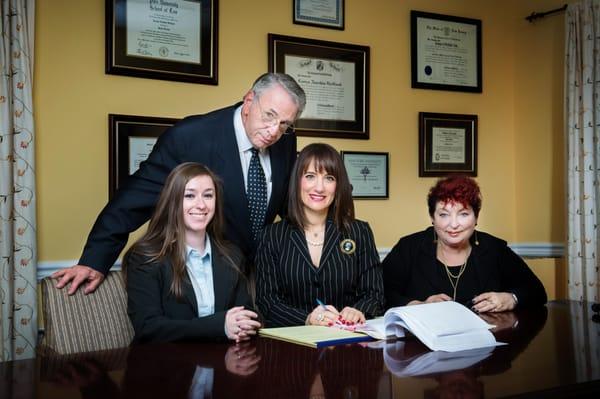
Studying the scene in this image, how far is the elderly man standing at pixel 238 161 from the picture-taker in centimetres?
247

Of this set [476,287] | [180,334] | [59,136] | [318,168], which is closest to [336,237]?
[318,168]

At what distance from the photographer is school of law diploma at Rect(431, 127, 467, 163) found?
4.30 meters

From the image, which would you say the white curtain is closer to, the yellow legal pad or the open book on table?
the open book on table

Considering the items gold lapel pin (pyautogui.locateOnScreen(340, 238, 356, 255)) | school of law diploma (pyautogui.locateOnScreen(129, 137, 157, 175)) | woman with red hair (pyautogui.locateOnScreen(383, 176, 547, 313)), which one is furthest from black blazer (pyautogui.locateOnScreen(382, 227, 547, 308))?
school of law diploma (pyautogui.locateOnScreen(129, 137, 157, 175))

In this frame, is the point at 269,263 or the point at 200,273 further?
the point at 269,263

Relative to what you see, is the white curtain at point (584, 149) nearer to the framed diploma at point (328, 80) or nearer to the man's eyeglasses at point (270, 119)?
the framed diploma at point (328, 80)

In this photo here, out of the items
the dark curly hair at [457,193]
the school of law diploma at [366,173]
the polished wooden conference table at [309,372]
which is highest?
the school of law diploma at [366,173]

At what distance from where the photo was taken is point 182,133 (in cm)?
A: 261

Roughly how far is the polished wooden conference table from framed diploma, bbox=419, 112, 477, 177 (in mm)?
2492

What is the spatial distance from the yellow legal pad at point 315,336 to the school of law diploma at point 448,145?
256cm

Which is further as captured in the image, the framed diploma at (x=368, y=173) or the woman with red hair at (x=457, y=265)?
the framed diploma at (x=368, y=173)

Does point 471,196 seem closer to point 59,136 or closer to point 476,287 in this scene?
point 476,287

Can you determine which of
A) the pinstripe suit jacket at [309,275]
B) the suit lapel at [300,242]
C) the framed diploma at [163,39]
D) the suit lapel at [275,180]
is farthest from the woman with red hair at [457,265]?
the framed diploma at [163,39]

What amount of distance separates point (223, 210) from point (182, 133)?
376 millimetres
